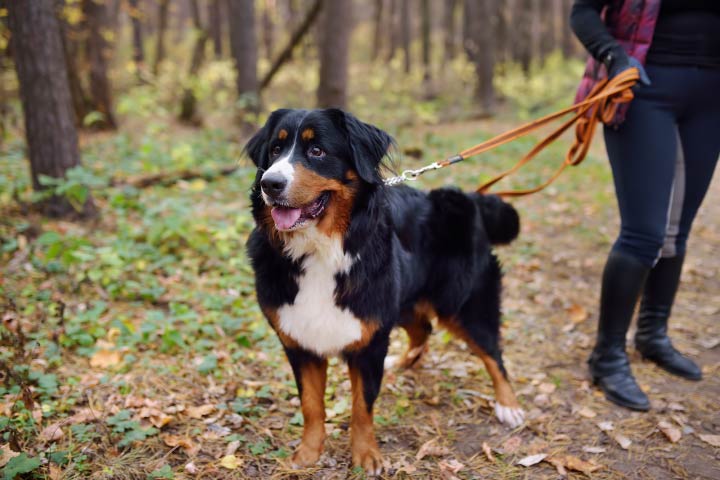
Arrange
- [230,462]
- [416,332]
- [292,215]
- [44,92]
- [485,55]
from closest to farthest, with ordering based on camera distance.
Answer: [292,215] → [230,462] → [416,332] → [44,92] → [485,55]

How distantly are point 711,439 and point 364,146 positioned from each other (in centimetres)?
233

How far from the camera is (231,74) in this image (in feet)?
42.4

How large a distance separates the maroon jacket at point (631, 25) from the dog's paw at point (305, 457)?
2.34 m

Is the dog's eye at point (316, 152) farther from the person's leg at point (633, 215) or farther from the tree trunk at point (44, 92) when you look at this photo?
the tree trunk at point (44, 92)

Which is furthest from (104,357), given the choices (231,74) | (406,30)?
(406,30)

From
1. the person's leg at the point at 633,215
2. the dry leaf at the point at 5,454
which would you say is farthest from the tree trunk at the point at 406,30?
the dry leaf at the point at 5,454

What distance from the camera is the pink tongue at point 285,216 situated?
233 centimetres

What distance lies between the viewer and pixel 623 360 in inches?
130

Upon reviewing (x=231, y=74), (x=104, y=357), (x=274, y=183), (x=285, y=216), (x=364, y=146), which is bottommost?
(x=104, y=357)

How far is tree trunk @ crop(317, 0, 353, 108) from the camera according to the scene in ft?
25.7

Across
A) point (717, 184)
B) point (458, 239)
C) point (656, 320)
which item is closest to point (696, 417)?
point (656, 320)

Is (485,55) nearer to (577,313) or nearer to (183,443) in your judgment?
(577,313)

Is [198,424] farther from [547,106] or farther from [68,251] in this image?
[547,106]

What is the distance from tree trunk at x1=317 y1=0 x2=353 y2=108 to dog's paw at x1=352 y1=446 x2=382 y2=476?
5.89 metres
